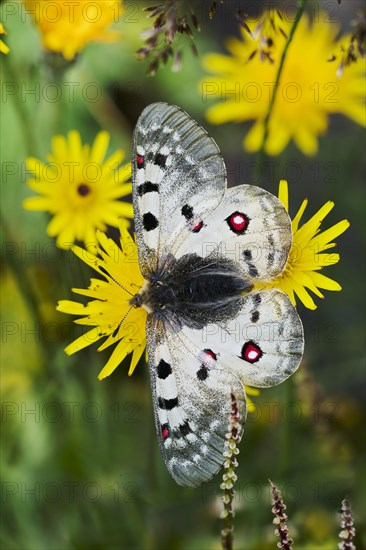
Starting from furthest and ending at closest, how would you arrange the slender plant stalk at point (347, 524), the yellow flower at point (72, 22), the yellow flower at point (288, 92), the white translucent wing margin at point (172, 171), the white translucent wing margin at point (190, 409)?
the yellow flower at point (288, 92) < the yellow flower at point (72, 22) < the white translucent wing margin at point (172, 171) < the white translucent wing margin at point (190, 409) < the slender plant stalk at point (347, 524)

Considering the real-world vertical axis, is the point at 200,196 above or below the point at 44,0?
below

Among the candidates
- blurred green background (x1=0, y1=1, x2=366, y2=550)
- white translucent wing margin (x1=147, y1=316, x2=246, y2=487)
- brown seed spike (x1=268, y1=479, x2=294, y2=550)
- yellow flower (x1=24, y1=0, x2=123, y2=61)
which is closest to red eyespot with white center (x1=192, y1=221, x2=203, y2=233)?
white translucent wing margin (x1=147, y1=316, x2=246, y2=487)

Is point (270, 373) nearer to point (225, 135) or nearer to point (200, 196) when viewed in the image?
point (200, 196)

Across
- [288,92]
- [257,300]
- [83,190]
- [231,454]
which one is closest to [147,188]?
[257,300]

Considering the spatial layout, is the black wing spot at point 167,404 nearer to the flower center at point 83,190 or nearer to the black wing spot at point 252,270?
the black wing spot at point 252,270

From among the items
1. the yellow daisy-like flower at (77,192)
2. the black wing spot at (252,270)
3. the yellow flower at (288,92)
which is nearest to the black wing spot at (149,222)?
the black wing spot at (252,270)

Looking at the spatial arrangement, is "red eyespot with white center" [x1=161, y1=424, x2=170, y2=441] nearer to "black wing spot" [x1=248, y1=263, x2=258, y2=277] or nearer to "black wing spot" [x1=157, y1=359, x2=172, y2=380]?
"black wing spot" [x1=157, y1=359, x2=172, y2=380]

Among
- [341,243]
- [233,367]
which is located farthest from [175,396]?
[341,243]
